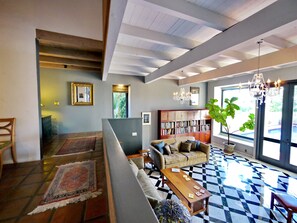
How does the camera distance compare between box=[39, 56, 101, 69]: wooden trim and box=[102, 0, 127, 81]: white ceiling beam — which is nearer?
box=[102, 0, 127, 81]: white ceiling beam

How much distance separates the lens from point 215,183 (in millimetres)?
3551

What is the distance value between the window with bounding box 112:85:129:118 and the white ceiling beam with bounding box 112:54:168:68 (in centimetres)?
199

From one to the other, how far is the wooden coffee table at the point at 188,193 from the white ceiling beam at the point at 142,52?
9.50ft

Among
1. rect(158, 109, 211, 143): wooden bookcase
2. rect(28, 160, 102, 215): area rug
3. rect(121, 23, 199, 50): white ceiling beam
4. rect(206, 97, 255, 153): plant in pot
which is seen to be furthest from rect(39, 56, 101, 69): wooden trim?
rect(206, 97, 255, 153): plant in pot

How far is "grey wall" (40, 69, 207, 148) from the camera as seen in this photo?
4414 millimetres

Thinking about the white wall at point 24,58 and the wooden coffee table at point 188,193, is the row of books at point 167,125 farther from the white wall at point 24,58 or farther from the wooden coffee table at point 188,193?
the white wall at point 24,58

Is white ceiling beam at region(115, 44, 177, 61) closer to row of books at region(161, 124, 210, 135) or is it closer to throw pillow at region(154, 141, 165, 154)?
throw pillow at region(154, 141, 165, 154)

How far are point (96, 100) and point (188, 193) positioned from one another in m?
4.25

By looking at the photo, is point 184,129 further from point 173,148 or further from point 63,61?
point 63,61

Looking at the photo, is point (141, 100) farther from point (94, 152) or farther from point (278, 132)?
point (278, 132)

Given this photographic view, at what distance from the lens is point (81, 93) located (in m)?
4.76

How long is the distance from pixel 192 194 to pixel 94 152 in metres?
2.16

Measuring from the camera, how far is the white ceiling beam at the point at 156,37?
2013 millimetres

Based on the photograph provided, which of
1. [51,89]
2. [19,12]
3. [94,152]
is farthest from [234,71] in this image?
[51,89]
